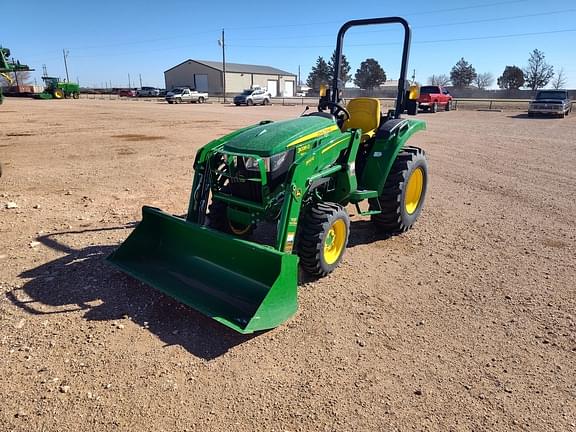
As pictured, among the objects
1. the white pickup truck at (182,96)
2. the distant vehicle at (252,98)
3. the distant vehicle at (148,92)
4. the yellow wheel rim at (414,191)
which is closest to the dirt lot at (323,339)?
the yellow wheel rim at (414,191)

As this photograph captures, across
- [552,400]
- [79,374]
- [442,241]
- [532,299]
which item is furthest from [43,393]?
[442,241]

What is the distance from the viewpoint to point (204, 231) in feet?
12.3

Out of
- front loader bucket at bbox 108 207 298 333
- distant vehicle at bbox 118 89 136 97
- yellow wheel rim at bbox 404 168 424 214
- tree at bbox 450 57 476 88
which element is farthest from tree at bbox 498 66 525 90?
front loader bucket at bbox 108 207 298 333

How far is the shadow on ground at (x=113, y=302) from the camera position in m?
3.21

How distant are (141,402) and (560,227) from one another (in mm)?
5624

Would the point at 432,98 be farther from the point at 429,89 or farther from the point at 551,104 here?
the point at 551,104

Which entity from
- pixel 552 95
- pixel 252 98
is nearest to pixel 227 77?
pixel 252 98

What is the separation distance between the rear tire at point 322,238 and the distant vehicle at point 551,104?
2530 centimetres

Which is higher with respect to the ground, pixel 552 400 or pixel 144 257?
pixel 144 257

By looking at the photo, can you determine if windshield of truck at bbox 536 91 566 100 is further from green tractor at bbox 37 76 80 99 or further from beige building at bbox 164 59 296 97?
beige building at bbox 164 59 296 97

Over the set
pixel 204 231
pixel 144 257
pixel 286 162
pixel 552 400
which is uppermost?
pixel 286 162

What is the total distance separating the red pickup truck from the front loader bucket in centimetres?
2652

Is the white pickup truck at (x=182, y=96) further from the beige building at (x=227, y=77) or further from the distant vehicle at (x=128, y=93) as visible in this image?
the beige building at (x=227, y=77)

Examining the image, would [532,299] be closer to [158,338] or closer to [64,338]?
[158,338]
